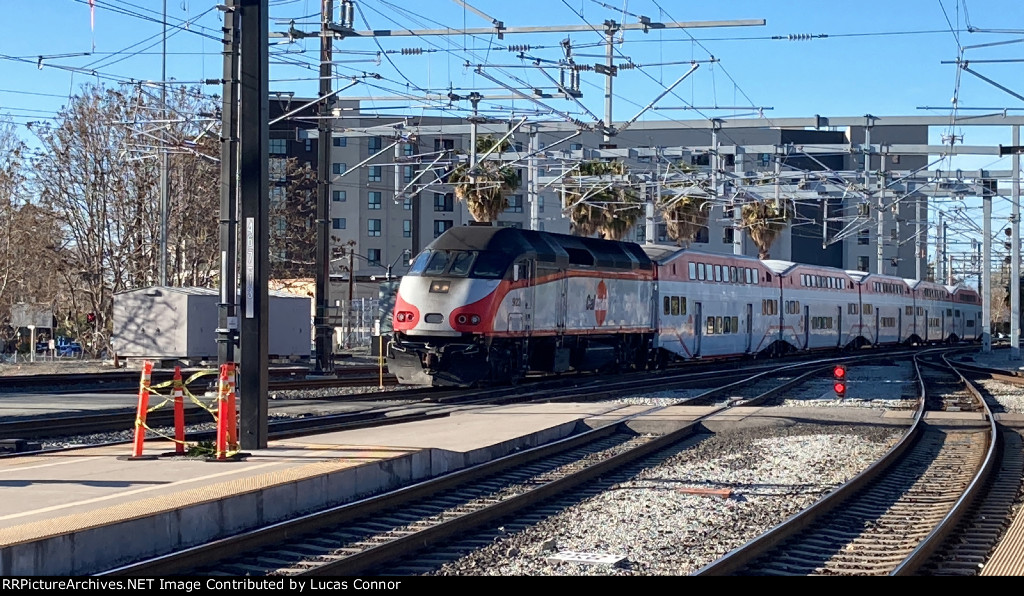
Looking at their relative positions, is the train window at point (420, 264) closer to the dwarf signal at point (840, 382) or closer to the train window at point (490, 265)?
the train window at point (490, 265)

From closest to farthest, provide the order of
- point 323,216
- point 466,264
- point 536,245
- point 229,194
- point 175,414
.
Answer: point 175,414
point 229,194
point 466,264
point 536,245
point 323,216

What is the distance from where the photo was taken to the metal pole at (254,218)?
42.5 feet

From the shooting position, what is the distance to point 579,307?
28.6m

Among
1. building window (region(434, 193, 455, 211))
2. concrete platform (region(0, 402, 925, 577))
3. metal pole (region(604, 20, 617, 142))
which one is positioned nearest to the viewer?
concrete platform (region(0, 402, 925, 577))

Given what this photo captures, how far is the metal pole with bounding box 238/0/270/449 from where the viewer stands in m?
13.0

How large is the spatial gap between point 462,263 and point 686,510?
14.9m

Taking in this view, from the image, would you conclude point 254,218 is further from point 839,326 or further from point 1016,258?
point 839,326

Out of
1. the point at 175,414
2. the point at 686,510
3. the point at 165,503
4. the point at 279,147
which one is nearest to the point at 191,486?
the point at 165,503

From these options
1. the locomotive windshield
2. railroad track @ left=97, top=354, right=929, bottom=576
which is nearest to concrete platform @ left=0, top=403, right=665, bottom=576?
railroad track @ left=97, top=354, right=929, bottom=576

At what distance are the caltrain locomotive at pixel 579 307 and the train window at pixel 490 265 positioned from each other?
0.07 ft

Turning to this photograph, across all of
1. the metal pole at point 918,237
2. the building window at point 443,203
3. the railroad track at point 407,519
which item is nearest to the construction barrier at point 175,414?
the railroad track at point 407,519

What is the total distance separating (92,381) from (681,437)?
16.3 metres

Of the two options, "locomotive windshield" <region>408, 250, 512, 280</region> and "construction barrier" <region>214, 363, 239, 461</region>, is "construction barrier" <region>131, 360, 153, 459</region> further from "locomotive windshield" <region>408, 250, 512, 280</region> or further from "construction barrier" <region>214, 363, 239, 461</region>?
"locomotive windshield" <region>408, 250, 512, 280</region>

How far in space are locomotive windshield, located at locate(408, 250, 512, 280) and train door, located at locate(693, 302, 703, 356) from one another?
1270 centimetres
